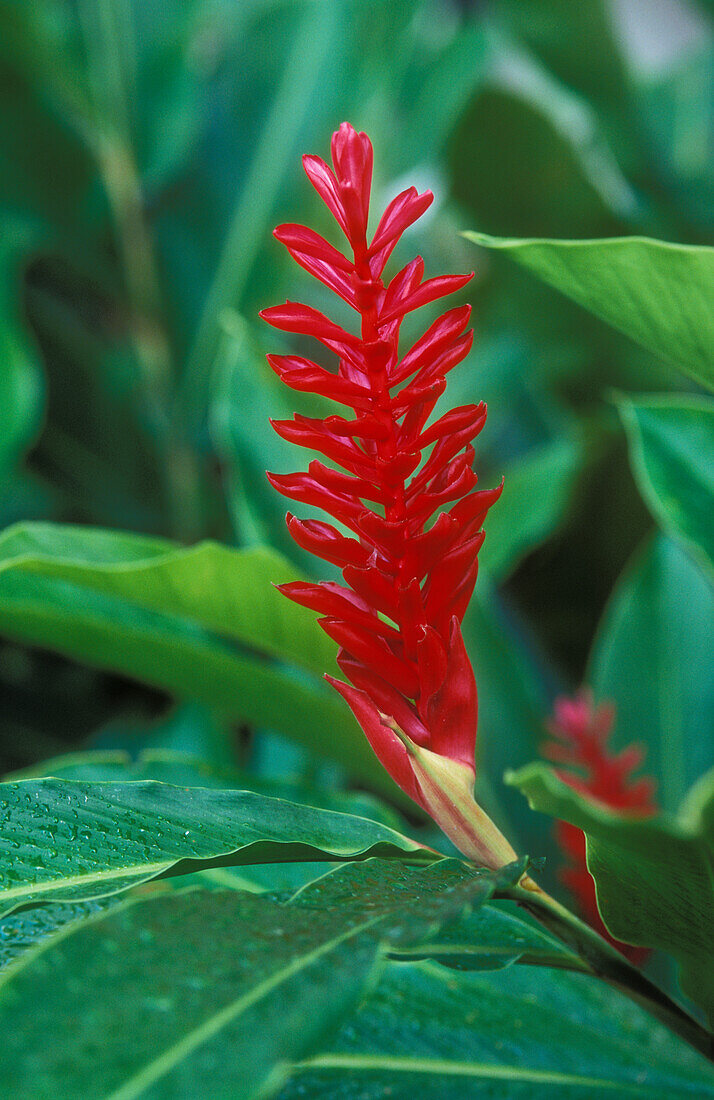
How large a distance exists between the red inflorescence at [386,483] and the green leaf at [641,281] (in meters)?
0.09

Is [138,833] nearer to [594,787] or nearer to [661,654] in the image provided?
[594,787]

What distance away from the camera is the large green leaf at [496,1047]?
41 centimetres

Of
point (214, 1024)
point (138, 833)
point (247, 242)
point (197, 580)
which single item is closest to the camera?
point (214, 1024)

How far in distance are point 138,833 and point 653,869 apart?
194 mm

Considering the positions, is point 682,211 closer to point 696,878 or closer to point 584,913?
point 584,913

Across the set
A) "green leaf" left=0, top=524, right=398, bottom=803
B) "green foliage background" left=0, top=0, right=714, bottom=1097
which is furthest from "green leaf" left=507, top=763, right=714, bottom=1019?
"green foliage background" left=0, top=0, right=714, bottom=1097

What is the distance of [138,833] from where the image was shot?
15.2 inches

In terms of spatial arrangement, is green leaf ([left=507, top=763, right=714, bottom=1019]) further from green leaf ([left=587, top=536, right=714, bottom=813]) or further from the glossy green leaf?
green leaf ([left=587, top=536, right=714, bottom=813])

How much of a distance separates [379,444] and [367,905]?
154 millimetres

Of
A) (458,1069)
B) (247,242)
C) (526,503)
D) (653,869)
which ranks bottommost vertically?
(458,1069)

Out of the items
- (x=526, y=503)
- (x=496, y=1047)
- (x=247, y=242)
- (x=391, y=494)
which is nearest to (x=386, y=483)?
(x=391, y=494)

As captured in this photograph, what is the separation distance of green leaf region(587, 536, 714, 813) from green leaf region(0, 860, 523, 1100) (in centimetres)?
53

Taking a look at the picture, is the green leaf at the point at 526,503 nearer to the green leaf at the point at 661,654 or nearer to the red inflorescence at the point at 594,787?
the green leaf at the point at 661,654

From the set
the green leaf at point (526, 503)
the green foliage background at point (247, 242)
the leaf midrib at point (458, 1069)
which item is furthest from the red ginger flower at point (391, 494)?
the green foliage background at point (247, 242)
